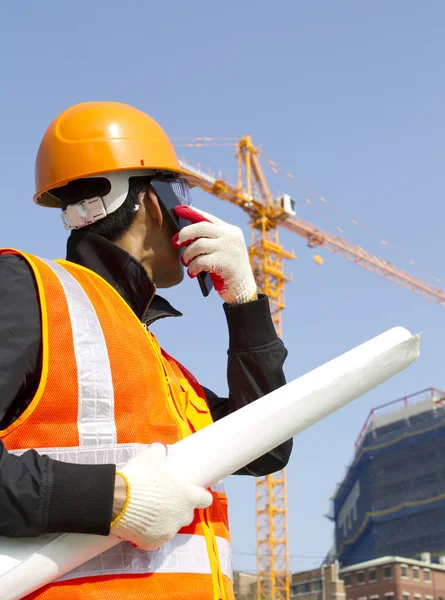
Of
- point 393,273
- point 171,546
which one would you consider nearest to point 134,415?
point 171,546

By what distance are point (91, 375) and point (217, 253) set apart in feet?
2.23

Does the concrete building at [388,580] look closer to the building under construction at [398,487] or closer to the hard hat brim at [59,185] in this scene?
the building under construction at [398,487]

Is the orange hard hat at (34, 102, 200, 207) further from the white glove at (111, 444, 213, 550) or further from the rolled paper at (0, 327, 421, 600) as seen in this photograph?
the white glove at (111, 444, 213, 550)

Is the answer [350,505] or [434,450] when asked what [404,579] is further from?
[350,505]

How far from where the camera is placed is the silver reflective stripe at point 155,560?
6.97ft

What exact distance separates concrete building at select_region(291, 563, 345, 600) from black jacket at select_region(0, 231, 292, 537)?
5980cm

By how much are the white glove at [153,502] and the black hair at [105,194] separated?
3.13 feet

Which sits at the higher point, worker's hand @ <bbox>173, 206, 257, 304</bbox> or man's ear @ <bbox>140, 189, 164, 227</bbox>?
man's ear @ <bbox>140, 189, 164, 227</bbox>

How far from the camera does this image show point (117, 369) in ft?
7.66

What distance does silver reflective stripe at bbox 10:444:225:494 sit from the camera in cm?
216

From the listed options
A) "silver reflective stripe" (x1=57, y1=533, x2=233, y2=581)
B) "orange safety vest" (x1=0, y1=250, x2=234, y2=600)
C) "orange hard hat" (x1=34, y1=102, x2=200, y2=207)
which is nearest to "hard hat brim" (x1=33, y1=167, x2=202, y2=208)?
"orange hard hat" (x1=34, y1=102, x2=200, y2=207)

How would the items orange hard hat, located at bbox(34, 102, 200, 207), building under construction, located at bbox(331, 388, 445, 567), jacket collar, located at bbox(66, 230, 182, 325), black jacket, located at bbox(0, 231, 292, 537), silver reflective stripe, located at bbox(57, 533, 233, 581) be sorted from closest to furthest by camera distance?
black jacket, located at bbox(0, 231, 292, 537)
silver reflective stripe, located at bbox(57, 533, 233, 581)
jacket collar, located at bbox(66, 230, 182, 325)
orange hard hat, located at bbox(34, 102, 200, 207)
building under construction, located at bbox(331, 388, 445, 567)

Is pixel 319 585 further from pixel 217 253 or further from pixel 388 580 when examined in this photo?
pixel 217 253

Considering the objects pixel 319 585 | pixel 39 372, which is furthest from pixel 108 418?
pixel 319 585
